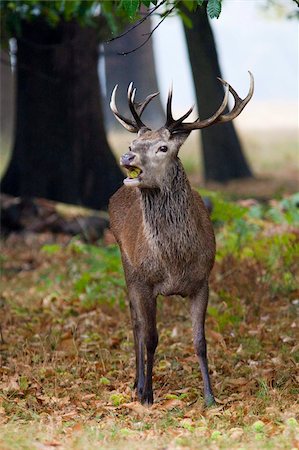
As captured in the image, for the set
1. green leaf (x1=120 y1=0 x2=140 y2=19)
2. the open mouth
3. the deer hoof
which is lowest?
the deer hoof

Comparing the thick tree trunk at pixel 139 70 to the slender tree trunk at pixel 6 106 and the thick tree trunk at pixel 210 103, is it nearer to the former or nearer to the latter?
the slender tree trunk at pixel 6 106

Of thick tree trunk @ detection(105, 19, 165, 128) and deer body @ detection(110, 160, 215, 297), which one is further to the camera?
thick tree trunk @ detection(105, 19, 165, 128)

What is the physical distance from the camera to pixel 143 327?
6977 millimetres

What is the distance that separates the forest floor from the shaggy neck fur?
1.03 metres

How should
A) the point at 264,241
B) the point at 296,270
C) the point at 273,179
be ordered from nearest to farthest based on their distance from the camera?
1. the point at 296,270
2. the point at 264,241
3. the point at 273,179

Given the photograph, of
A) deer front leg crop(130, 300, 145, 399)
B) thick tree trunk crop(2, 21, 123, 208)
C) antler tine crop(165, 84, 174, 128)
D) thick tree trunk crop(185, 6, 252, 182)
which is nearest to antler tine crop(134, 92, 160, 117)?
antler tine crop(165, 84, 174, 128)

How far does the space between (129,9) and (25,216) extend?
6.75 meters

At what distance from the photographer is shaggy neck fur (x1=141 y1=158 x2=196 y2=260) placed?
262 inches

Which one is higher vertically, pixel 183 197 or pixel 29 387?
pixel 183 197

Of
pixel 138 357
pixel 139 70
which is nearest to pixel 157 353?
pixel 138 357

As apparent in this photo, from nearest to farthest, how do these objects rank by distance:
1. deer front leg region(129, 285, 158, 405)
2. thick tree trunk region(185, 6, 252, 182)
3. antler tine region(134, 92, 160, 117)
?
1. deer front leg region(129, 285, 158, 405)
2. antler tine region(134, 92, 160, 117)
3. thick tree trunk region(185, 6, 252, 182)

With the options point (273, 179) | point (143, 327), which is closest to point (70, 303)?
point (143, 327)

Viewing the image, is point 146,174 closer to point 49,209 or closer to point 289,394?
point 289,394

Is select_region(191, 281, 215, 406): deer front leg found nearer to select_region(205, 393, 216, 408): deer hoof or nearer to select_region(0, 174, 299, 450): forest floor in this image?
select_region(205, 393, 216, 408): deer hoof
